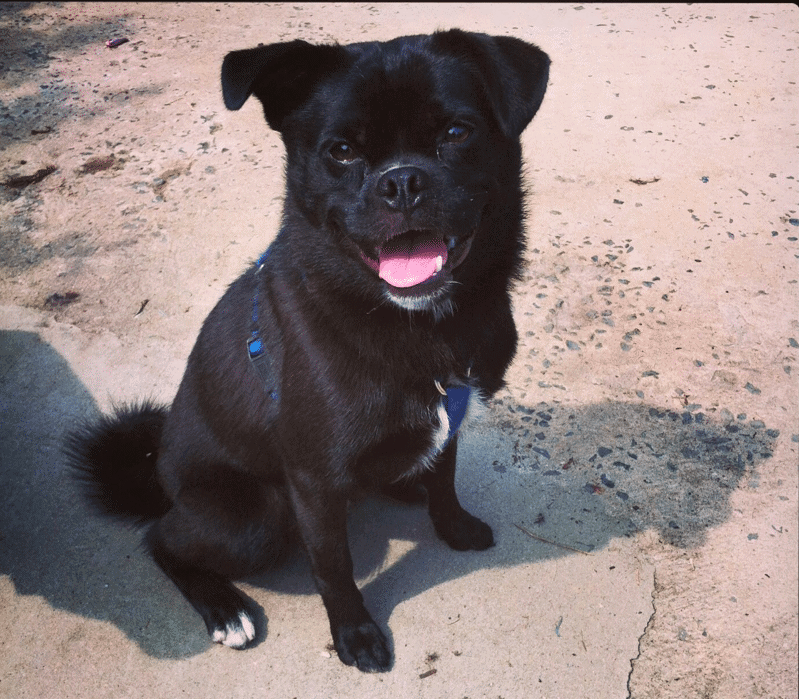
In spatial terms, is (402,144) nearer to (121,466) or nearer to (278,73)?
(278,73)

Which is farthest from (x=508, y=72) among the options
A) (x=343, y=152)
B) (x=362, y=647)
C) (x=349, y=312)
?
(x=362, y=647)

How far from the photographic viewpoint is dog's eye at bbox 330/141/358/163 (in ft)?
6.25

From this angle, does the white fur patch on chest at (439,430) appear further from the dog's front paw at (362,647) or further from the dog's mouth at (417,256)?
the dog's front paw at (362,647)

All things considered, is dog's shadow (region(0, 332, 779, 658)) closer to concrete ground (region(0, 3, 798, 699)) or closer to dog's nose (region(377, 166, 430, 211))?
concrete ground (region(0, 3, 798, 699))

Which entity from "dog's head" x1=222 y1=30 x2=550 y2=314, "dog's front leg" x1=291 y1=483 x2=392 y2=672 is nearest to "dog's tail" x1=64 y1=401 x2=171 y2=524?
A: "dog's front leg" x1=291 y1=483 x2=392 y2=672

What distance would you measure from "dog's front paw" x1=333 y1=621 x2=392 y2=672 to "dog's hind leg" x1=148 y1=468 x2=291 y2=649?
31cm

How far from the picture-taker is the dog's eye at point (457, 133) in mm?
1877

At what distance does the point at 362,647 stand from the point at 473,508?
723 millimetres

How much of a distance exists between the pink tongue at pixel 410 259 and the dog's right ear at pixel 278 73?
49cm

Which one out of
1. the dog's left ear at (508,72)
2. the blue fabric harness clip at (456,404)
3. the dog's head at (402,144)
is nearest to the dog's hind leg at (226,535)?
the blue fabric harness clip at (456,404)

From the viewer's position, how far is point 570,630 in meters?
2.35

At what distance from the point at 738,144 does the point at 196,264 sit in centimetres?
343

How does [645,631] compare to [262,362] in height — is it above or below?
below

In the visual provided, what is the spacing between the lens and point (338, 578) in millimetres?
2229
